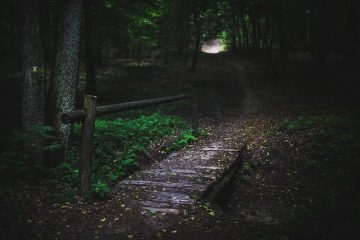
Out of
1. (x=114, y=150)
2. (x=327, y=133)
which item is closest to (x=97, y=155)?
(x=114, y=150)

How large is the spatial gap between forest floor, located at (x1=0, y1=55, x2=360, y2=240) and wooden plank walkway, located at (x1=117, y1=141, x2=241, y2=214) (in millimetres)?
231

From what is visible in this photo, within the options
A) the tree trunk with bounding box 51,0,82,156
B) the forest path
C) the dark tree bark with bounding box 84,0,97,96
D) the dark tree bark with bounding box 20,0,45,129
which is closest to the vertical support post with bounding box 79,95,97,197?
the forest path

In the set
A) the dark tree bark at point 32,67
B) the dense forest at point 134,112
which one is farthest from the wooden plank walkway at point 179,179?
the dark tree bark at point 32,67

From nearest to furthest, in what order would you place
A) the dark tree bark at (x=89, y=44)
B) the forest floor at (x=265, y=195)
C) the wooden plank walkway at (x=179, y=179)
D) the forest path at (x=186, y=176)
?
the forest floor at (x=265, y=195)
the forest path at (x=186, y=176)
the wooden plank walkway at (x=179, y=179)
the dark tree bark at (x=89, y=44)

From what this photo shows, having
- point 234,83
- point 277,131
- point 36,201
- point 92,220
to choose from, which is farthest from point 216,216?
point 234,83

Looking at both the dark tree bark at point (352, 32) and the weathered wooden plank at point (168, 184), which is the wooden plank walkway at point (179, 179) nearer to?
the weathered wooden plank at point (168, 184)

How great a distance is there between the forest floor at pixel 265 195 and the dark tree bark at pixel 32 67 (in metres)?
1.91

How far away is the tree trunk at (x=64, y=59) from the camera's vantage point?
22.7 feet

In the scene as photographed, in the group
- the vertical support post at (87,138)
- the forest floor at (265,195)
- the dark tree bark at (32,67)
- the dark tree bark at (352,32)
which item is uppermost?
the dark tree bark at (352,32)

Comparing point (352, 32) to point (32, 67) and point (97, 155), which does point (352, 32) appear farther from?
point (32, 67)

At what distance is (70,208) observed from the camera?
5000 mm

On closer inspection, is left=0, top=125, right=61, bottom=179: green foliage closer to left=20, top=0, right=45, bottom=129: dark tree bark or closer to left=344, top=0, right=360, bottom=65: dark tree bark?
left=20, top=0, right=45, bottom=129: dark tree bark

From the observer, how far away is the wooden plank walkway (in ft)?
17.3

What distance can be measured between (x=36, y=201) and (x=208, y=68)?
2787 cm
